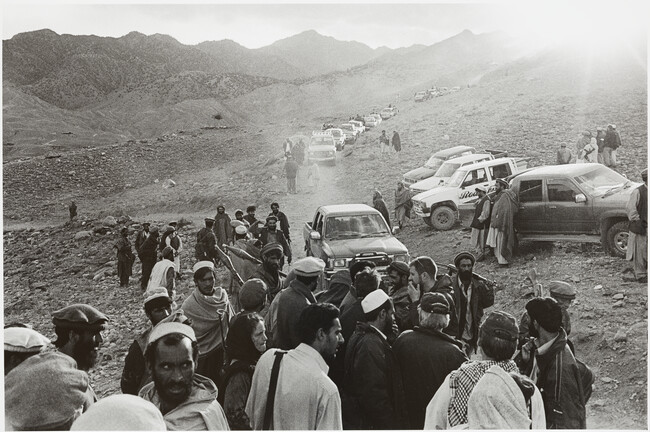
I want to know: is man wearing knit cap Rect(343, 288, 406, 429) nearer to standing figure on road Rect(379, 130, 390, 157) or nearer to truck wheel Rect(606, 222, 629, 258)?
truck wheel Rect(606, 222, 629, 258)

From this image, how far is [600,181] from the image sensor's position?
992 centimetres

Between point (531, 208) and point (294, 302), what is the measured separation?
23.1ft

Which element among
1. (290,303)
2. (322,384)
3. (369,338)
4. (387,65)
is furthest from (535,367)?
(387,65)

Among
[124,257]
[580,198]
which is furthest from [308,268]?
[124,257]

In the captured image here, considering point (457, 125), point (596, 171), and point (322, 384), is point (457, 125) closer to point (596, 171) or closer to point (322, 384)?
point (596, 171)

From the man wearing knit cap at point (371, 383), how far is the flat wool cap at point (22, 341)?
1810mm

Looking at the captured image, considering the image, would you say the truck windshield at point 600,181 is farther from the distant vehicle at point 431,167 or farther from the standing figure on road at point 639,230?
the distant vehicle at point 431,167

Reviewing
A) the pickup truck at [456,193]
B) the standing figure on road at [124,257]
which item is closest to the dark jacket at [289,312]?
the standing figure on road at [124,257]

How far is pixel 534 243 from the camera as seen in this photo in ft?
36.6

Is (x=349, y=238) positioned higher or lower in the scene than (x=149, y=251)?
higher

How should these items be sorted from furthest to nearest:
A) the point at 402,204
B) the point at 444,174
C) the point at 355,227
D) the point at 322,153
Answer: the point at 322,153 < the point at 444,174 < the point at 402,204 < the point at 355,227

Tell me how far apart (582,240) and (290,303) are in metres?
7.06

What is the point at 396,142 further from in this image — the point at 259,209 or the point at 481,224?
the point at 481,224

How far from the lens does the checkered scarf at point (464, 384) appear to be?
3.01m
